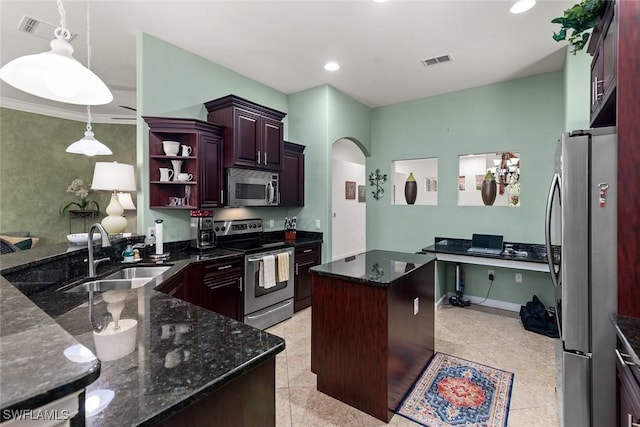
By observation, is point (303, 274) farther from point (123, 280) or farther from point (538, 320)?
point (538, 320)

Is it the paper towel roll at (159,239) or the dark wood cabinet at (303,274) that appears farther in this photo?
the dark wood cabinet at (303,274)

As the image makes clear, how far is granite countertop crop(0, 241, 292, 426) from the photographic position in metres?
0.55

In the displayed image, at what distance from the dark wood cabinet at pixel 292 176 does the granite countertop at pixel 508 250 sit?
200 centimetres

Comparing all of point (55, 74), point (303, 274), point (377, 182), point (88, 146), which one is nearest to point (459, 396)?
point (303, 274)

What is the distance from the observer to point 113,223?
2.79 metres

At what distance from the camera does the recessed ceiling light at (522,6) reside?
249 centimetres

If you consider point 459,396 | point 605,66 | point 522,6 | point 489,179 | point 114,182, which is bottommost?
point 459,396

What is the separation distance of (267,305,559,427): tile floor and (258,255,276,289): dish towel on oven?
1.85 feet

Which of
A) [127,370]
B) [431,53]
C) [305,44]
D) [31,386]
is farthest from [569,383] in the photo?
[305,44]

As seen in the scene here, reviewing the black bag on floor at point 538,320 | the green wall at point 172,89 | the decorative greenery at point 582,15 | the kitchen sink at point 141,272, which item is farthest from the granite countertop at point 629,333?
A: the green wall at point 172,89

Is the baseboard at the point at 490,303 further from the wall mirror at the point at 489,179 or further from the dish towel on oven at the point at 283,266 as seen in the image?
the dish towel on oven at the point at 283,266

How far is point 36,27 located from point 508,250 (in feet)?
19.0

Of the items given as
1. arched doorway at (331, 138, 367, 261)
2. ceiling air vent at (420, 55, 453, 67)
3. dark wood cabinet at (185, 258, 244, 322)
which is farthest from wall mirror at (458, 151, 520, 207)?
dark wood cabinet at (185, 258, 244, 322)

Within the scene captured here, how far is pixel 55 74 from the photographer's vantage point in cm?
146
